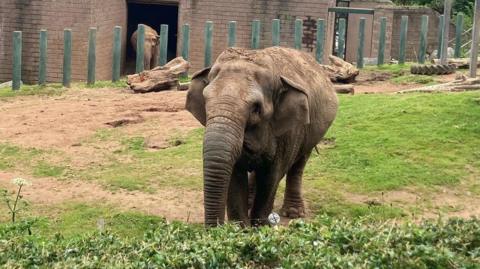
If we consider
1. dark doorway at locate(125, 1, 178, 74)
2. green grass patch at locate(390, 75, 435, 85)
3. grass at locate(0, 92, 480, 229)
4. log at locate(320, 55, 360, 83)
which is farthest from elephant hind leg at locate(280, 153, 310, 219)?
dark doorway at locate(125, 1, 178, 74)

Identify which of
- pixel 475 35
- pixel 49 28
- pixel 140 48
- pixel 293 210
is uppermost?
pixel 475 35

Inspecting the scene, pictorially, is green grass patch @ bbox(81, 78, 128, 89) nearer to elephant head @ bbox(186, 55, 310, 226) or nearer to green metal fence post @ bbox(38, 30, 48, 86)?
green metal fence post @ bbox(38, 30, 48, 86)

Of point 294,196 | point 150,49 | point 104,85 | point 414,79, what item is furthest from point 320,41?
point 294,196

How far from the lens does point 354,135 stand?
10.7m

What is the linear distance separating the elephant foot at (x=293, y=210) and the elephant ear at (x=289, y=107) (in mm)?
1467

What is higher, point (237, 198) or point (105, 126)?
point (237, 198)

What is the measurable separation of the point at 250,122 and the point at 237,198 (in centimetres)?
75

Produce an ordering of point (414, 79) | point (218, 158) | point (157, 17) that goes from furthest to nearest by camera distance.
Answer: point (157, 17) → point (414, 79) → point (218, 158)

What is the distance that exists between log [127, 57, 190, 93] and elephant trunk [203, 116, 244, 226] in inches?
351

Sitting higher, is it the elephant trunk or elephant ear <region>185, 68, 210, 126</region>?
elephant ear <region>185, 68, 210, 126</region>

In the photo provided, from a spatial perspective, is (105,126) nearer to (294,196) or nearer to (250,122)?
(294,196)

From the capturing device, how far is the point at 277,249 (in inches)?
177

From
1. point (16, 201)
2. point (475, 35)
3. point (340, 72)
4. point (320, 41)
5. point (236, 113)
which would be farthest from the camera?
point (320, 41)

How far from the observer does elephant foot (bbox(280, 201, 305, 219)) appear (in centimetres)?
805
